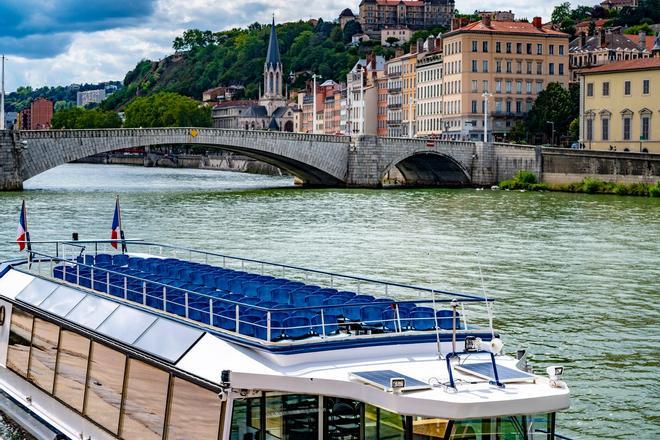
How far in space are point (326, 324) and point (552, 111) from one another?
5910 cm

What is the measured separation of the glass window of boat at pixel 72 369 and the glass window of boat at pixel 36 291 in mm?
686

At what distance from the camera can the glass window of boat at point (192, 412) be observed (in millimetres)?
5961

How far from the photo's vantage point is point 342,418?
5621 millimetres

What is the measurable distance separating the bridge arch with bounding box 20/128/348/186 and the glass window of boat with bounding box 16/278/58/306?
38430 mm

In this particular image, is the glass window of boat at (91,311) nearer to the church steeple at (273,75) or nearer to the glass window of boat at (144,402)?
the glass window of boat at (144,402)

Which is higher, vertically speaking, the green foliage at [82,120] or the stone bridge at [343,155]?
the green foliage at [82,120]

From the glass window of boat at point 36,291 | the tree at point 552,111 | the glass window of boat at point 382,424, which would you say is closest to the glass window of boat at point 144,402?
the glass window of boat at point 382,424

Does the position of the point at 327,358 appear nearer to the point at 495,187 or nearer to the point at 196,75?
the point at 495,187

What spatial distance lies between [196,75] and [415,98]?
84.3m

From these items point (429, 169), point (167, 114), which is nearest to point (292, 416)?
point (429, 169)

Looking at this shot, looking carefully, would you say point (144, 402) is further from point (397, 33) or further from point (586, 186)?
point (397, 33)

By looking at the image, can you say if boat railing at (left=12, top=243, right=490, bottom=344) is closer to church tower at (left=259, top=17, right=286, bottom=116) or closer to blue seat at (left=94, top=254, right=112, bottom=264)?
blue seat at (left=94, top=254, right=112, bottom=264)

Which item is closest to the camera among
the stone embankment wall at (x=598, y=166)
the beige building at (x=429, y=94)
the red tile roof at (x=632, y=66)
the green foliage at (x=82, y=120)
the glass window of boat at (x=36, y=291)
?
the glass window of boat at (x=36, y=291)

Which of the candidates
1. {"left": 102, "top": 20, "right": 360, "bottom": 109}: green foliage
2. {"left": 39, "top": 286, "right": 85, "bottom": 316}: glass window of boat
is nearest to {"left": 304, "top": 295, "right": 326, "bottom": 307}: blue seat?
{"left": 39, "top": 286, "right": 85, "bottom": 316}: glass window of boat
